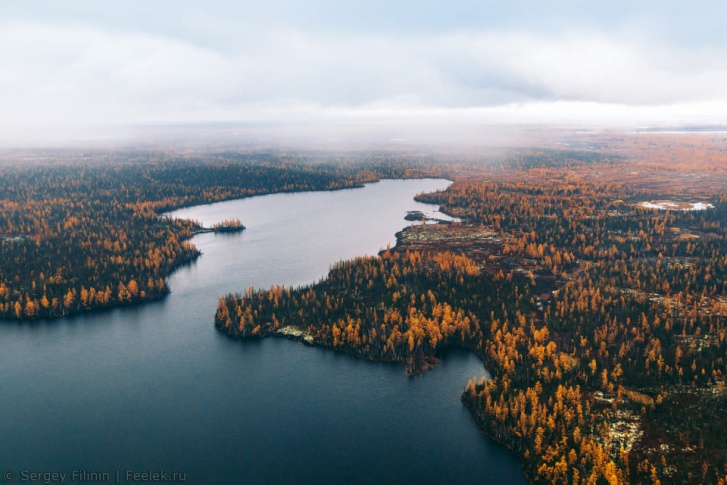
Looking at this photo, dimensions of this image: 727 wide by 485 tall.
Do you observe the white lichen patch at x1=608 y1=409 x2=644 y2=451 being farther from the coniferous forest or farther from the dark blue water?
the dark blue water

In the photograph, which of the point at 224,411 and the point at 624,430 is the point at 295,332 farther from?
the point at 624,430

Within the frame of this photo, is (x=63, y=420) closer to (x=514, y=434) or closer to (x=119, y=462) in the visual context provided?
(x=119, y=462)

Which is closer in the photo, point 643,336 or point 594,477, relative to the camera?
point 594,477

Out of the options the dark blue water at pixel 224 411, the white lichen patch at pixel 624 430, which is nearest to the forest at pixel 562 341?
the white lichen patch at pixel 624 430

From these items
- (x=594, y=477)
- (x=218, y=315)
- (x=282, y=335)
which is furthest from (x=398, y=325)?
(x=594, y=477)

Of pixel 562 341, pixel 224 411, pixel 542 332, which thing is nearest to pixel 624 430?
pixel 562 341

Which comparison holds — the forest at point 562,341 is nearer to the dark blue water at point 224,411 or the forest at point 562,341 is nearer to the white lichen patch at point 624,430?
the white lichen patch at point 624,430

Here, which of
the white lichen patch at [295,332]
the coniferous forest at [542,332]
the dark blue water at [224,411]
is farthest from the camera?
the white lichen patch at [295,332]

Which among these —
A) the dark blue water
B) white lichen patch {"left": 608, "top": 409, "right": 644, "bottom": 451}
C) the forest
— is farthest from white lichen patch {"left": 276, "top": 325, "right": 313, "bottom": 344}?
white lichen patch {"left": 608, "top": 409, "right": 644, "bottom": 451}
